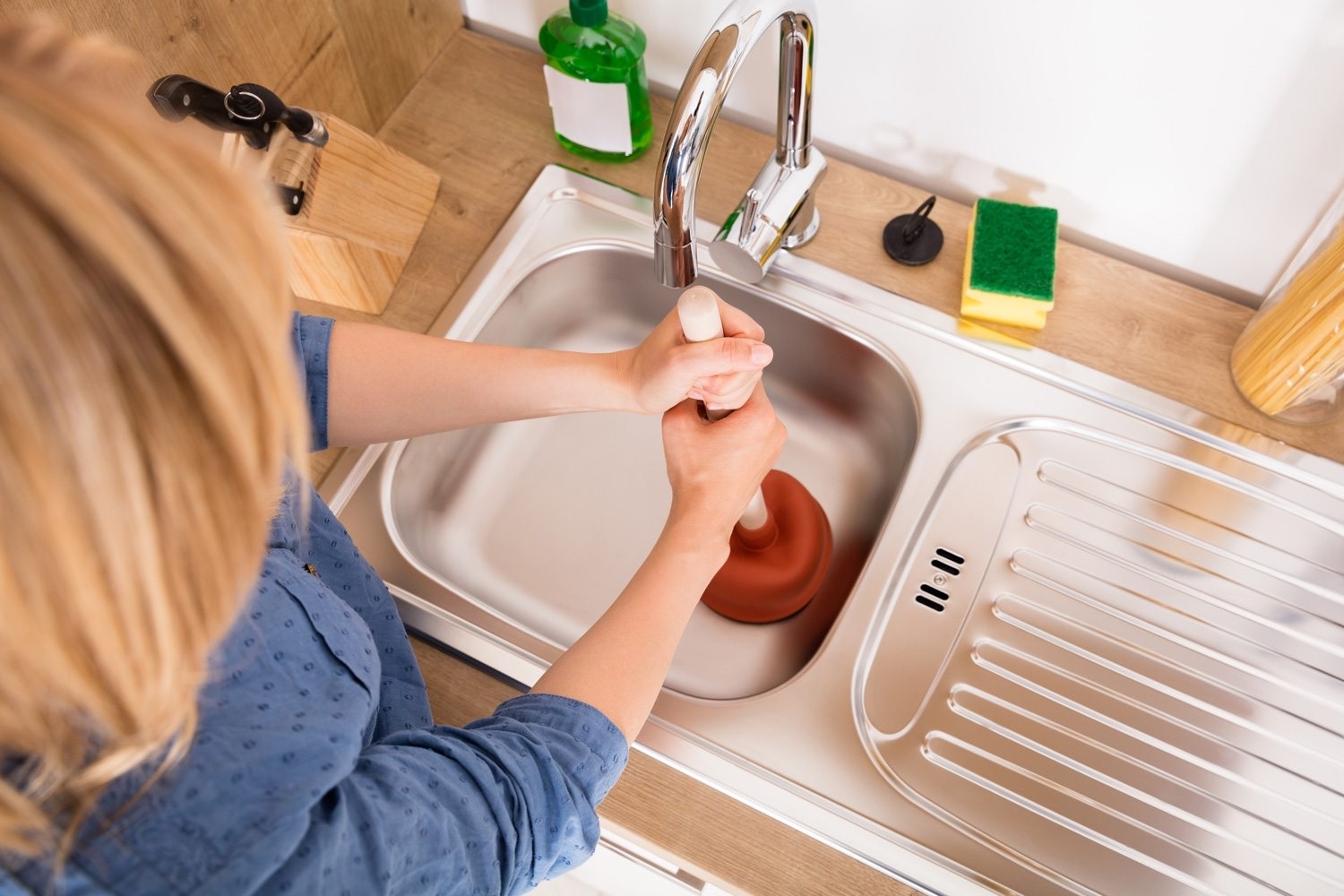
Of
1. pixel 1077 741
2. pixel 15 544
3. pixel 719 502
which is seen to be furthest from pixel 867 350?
pixel 15 544

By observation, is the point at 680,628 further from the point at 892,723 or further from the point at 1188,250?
the point at 1188,250

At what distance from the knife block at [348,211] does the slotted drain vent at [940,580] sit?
0.57 metres

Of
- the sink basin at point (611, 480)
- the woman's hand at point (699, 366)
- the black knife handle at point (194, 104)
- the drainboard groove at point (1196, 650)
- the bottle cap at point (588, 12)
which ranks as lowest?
the sink basin at point (611, 480)

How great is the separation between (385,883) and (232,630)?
149mm

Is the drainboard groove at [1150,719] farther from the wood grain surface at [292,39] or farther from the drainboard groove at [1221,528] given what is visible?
the wood grain surface at [292,39]

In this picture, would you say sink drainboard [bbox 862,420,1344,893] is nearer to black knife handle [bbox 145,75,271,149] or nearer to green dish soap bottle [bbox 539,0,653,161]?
green dish soap bottle [bbox 539,0,653,161]

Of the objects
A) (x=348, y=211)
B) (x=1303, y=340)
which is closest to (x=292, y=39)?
(x=348, y=211)

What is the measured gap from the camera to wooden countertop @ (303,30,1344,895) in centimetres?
69

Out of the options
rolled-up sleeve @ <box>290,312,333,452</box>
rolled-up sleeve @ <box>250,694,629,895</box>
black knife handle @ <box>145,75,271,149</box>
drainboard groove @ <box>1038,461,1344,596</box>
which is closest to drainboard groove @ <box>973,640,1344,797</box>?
drainboard groove @ <box>1038,461,1344,596</box>

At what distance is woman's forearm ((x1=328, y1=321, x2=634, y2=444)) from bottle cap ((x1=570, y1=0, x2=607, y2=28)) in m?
0.32

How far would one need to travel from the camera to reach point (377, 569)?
798mm

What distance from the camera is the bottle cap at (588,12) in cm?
83

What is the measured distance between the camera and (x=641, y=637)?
2.07ft

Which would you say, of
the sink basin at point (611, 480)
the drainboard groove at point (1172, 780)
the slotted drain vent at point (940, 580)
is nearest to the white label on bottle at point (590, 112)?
the sink basin at point (611, 480)
